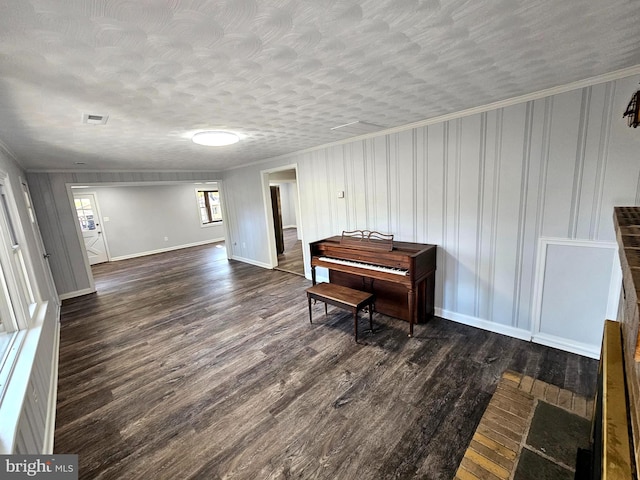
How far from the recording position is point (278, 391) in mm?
2189

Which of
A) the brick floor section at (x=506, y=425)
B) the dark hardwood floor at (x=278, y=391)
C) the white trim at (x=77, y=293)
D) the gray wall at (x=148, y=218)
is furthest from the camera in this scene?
the gray wall at (x=148, y=218)

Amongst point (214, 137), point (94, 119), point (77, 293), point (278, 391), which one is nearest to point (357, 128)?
point (214, 137)

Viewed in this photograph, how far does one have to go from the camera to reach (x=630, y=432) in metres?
0.59

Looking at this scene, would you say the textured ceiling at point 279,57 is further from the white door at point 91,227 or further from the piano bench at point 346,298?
the white door at point 91,227

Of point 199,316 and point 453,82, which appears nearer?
point 453,82

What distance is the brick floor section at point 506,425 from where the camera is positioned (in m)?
1.20

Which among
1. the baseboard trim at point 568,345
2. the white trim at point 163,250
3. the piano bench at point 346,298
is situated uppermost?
the piano bench at point 346,298

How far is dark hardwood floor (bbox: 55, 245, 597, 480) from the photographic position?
5.40 feet

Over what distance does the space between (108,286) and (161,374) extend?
383 cm

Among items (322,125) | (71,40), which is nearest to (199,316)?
(322,125)

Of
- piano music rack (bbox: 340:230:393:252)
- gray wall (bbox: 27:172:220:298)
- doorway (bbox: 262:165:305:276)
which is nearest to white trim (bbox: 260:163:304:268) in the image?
doorway (bbox: 262:165:305:276)

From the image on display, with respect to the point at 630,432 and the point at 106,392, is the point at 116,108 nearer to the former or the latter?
the point at 106,392

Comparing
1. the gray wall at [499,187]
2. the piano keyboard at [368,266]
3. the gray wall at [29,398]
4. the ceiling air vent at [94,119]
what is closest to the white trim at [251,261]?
the piano keyboard at [368,266]

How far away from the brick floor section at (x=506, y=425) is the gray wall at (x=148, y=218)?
29.0ft
